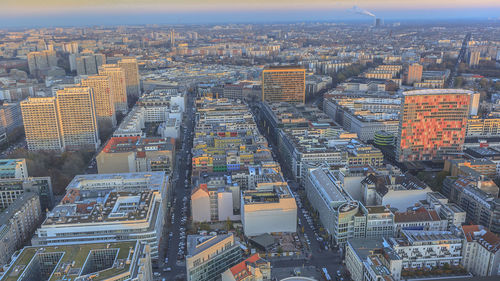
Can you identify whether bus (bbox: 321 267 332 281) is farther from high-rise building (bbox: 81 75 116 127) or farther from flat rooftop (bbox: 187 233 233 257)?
high-rise building (bbox: 81 75 116 127)

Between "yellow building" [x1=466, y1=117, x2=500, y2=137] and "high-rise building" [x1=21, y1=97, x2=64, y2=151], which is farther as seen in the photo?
"yellow building" [x1=466, y1=117, x2=500, y2=137]

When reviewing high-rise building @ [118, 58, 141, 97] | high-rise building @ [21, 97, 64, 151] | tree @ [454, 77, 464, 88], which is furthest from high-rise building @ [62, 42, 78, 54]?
tree @ [454, 77, 464, 88]

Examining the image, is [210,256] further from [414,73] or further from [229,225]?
[414,73]

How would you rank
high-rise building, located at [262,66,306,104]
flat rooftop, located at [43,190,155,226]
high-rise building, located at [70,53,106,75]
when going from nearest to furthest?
flat rooftop, located at [43,190,155,226], high-rise building, located at [262,66,306,104], high-rise building, located at [70,53,106,75]

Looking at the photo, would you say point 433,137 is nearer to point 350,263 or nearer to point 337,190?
point 337,190

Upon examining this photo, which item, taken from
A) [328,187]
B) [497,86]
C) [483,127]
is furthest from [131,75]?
[497,86]
